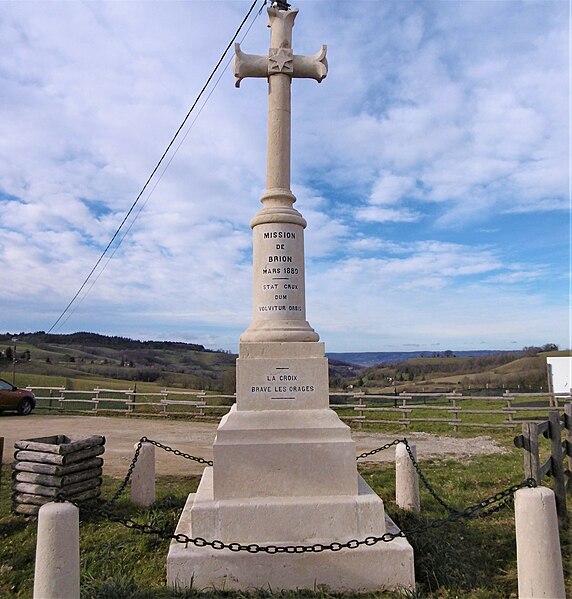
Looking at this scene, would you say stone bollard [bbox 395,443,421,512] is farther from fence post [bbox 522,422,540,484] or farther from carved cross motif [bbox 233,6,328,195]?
carved cross motif [bbox 233,6,328,195]

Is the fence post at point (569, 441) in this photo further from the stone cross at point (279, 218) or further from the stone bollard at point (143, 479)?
the stone bollard at point (143, 479)

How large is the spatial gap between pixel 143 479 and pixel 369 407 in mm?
11852

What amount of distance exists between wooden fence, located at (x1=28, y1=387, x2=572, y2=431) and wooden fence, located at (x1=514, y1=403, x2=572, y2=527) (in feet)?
29.0

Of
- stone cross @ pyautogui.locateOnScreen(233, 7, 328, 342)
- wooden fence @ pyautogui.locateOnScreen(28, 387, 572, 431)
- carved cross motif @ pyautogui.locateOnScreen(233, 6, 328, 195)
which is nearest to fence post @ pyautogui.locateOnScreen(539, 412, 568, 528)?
stone cross @ pyautogui.locateOnScreen(233, 7, 328, 342)

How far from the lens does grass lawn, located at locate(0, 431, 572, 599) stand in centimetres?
414

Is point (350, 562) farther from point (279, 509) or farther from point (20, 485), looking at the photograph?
point (20, 485)

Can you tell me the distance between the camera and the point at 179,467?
9984 millimetres

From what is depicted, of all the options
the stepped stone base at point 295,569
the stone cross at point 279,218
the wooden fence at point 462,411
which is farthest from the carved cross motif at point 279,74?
the wooden fence at point 462,411

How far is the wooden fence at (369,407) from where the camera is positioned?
1627 cm

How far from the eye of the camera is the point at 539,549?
331 centimetres

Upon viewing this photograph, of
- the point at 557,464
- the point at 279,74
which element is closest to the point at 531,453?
the point at 557,464

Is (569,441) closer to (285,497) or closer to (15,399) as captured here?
(285,497)

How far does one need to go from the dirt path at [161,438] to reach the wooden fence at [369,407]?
139 centimetres

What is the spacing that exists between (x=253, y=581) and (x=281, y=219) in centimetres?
355
